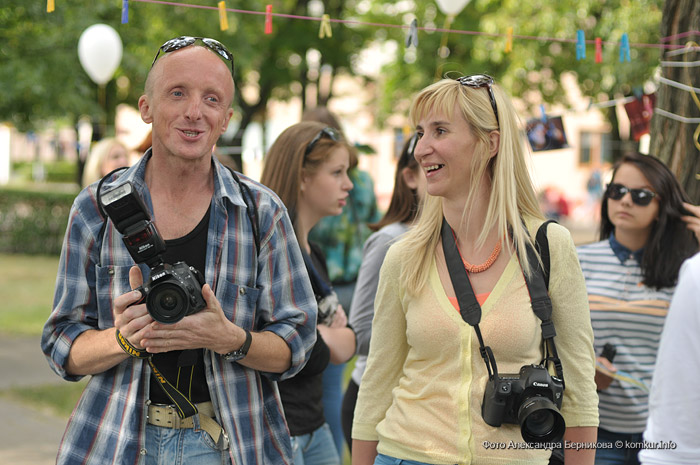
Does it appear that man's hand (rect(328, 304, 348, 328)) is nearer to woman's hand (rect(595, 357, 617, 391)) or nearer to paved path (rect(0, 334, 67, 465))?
woman's hand (rect(595, 357, 617, 391))

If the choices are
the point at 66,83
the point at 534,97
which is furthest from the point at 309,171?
the point at 534,97

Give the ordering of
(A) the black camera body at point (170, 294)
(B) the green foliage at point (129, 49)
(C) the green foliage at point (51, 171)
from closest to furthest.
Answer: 1. (A) the black camera body at point (170, 294)
2. (B) the green foliage at point (129, 49)
3. (C) the green foliage at point (51, 171)

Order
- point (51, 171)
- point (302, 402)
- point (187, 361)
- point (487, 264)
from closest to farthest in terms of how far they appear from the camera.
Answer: point (187, 361), point (487, 264), point (302, 402), point (51, 171)

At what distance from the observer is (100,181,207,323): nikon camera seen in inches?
87.0

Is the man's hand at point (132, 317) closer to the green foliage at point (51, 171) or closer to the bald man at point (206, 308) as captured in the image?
the bald man at point (206, 308)

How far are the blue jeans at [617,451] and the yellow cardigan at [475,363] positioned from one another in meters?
1.20

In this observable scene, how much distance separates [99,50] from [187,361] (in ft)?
37.4

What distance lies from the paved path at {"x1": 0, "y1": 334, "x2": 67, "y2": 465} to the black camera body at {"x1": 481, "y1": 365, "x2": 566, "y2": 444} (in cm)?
434

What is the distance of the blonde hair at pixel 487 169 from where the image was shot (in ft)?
9.09

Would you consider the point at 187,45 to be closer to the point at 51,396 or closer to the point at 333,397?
the point at 333,397

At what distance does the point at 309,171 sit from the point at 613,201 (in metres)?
1.47

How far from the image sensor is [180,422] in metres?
2.44

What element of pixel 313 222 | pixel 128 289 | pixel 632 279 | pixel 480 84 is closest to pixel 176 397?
pixel 128 289

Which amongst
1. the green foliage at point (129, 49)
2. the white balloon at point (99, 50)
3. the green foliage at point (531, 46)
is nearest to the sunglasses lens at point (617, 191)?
the green foliage at point (129, 49)
